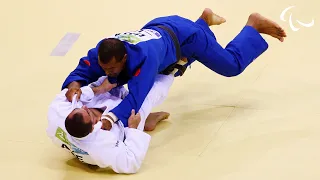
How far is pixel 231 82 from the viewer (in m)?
4.92

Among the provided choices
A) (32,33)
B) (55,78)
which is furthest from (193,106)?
(32,33)

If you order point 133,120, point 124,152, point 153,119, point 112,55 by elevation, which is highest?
point 112,55

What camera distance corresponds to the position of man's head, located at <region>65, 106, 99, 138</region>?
3.47 metres

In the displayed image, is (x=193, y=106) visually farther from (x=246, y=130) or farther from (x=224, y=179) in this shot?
(x=224, y=179)

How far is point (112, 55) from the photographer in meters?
3.68

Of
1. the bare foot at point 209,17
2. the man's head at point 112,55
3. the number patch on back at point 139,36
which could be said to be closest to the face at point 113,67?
the man's head at point 112,55

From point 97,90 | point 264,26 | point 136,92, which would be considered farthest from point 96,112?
point 264,26

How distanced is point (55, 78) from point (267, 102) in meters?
1.70

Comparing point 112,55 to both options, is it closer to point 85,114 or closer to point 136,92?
point 136,92

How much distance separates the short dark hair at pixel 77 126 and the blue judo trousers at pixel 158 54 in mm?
288

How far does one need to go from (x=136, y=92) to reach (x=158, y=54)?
298 mm

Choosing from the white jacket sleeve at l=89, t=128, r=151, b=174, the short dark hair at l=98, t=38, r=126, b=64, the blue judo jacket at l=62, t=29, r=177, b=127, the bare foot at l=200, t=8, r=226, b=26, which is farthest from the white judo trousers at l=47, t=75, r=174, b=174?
the bare foot at l=200, t=8, r=226, b=26

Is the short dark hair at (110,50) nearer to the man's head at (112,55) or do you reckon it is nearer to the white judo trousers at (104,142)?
the man's head at (112,55)

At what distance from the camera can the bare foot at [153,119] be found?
425 cm
